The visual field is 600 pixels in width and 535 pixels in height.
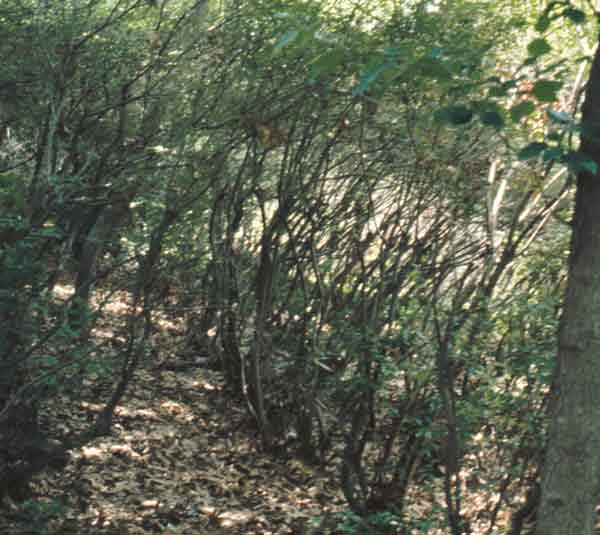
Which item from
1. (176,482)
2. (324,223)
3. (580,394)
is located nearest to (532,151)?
(580,394)

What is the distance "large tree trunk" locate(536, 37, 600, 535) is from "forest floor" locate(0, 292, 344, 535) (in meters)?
3.49

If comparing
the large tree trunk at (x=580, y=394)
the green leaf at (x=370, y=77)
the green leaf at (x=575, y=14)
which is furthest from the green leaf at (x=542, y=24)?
the green leaf at (x=370, y=77)

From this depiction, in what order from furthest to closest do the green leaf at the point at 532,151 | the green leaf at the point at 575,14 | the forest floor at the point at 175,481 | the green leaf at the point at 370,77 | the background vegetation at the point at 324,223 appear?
the forest floor at the point at 175,481, the background vegetation at the point at 324,223, the green leaf at the point at 575,14, the green leaf at the point at 532,151, the green leaf at the point at 370,77

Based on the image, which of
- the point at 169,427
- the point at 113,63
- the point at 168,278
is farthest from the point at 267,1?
the point at 169,427

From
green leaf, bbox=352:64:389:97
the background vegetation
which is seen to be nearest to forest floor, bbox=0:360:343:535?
the background vegetation

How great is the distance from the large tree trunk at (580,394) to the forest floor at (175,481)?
11.4ft

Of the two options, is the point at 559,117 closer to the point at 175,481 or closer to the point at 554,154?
the point at 554,154

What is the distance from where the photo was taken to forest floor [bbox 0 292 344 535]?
5.90 m

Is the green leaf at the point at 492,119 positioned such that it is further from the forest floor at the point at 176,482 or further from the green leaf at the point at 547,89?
the forest floor at the point at 176,482

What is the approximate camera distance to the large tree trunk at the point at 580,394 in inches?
104

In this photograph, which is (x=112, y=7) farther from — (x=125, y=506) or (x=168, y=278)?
(x=125, y=506)

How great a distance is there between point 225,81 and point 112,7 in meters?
1.06

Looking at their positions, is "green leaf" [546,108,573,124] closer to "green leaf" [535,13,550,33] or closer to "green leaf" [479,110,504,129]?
"green leaf" [479,110,504,129]

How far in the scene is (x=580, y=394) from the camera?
8.66 ft
